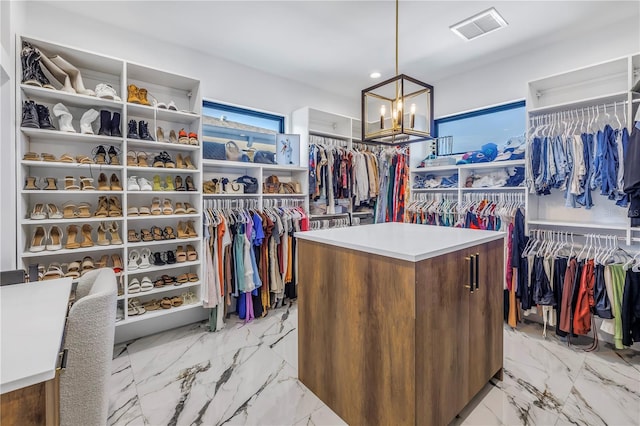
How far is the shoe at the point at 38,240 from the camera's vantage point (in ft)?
7.07

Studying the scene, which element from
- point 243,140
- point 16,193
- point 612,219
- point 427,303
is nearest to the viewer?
point 427,303

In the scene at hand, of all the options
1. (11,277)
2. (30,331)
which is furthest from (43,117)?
(30,331)

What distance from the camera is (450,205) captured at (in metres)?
3.66

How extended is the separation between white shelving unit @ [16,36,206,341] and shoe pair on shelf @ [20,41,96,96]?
0.14 ft

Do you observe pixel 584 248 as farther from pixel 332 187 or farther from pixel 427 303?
pixel 332 187

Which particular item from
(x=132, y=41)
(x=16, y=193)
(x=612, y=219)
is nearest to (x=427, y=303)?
(x=612, y=219)

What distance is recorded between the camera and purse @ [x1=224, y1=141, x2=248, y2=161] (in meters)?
3.16

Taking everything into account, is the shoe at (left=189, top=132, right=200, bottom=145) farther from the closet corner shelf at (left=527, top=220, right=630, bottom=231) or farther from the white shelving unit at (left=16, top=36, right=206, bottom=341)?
the closet corner shelf at (left=527, top=220, right=630, bottom=231)

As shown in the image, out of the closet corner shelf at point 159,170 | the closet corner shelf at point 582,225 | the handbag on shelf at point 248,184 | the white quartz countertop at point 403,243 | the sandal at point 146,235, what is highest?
the closet corner shelf at point 159,170

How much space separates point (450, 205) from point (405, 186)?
2.34ft

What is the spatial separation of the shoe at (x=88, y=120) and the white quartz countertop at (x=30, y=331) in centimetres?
132

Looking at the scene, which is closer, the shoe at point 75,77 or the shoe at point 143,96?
the shoe at point 75,77

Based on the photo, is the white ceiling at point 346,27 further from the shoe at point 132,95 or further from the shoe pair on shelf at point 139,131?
the shoe pair on shelf at point 139,131

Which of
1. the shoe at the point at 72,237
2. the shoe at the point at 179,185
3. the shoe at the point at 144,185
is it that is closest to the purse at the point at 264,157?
the shoe at the point at 179,185
